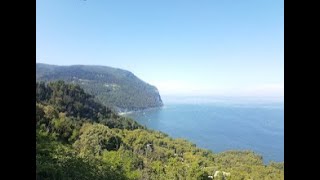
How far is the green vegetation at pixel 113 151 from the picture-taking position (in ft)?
35.2

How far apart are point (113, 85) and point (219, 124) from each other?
7582 mm

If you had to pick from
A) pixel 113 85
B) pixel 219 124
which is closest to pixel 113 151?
pixel 219 124

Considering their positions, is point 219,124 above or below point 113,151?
above

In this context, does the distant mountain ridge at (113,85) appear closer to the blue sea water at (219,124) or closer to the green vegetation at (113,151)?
the blue sea water at (219,124)

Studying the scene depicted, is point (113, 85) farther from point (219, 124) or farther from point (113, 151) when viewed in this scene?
point (113, 151)

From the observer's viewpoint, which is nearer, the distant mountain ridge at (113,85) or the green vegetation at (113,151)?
the green vegetation at (113,151)

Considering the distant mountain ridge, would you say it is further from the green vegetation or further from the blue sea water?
the green vegetation

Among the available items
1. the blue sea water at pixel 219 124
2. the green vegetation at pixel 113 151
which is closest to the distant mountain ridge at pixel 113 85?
the blue sea water at pixel 219 124

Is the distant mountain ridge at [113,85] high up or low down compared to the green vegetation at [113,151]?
up

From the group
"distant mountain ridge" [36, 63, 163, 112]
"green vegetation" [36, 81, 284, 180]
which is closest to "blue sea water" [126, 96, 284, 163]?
"distant mountain ridge" [36, 63, 163, 112]

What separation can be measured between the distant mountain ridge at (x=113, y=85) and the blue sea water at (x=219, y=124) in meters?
1.04

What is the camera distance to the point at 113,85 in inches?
861
